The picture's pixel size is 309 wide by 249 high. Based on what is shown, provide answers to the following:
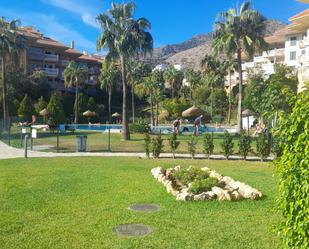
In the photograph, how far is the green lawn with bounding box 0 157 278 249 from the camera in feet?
19.6

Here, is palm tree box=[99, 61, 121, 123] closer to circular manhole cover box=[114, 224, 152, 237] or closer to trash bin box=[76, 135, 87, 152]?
trash bin box=[76, 135, 87, 152]

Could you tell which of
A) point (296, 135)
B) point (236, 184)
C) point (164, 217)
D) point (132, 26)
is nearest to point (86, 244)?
point (164, 217)

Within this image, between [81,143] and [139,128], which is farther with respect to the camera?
[139,128]

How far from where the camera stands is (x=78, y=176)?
1229 centimetres

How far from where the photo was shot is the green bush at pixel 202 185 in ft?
29.8

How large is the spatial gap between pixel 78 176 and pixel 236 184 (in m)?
5.09

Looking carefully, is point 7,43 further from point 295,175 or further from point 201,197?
point 295,175

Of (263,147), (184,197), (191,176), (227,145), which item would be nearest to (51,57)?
(227,145)

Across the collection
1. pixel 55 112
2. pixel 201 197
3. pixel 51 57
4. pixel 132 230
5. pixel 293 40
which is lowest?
pixel 132 230

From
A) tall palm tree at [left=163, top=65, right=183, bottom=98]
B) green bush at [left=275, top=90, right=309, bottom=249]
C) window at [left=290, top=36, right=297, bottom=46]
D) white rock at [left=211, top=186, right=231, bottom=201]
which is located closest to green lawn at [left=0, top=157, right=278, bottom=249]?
white rock at [left=211, top=186, right=231, bottom=201]

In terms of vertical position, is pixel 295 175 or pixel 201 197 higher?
pixel 295 175

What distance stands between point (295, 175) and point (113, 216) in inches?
177

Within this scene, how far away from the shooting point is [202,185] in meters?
9.24

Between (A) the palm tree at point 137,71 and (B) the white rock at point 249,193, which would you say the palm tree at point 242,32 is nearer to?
(B) the white rock at point 249,193
